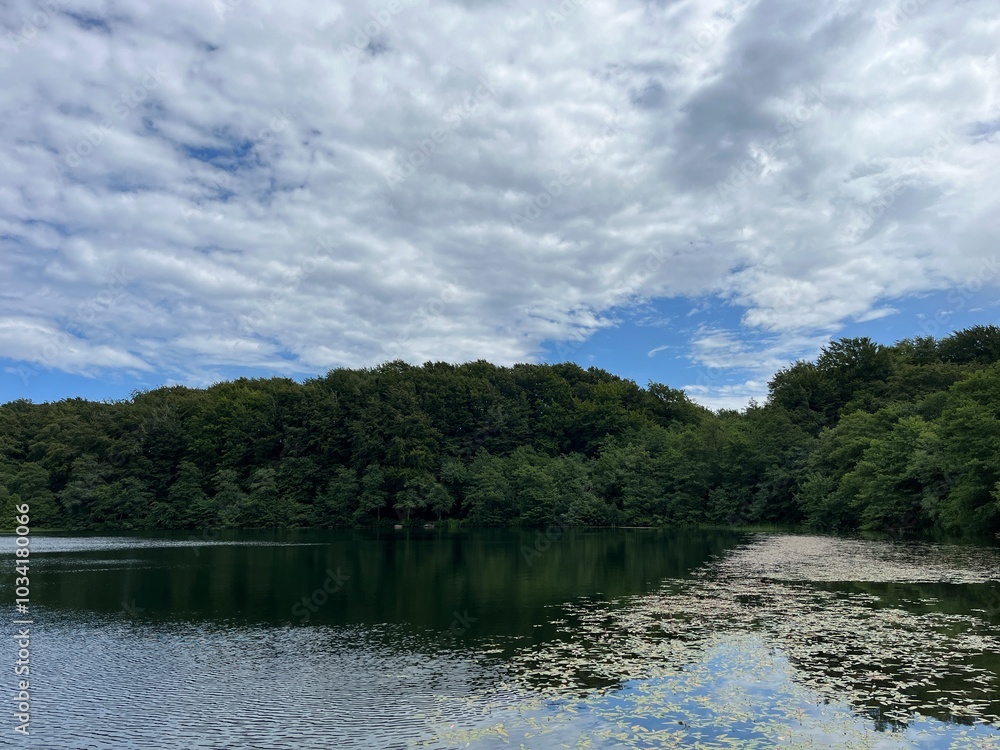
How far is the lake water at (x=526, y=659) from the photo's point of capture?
9.91 meters

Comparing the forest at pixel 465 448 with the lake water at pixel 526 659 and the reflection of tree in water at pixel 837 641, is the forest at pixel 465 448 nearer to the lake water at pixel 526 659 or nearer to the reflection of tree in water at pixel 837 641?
the reflection of tree in water at pixel 837 641

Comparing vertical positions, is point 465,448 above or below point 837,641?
above

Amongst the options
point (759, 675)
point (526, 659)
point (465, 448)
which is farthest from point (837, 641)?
point (465, 448)

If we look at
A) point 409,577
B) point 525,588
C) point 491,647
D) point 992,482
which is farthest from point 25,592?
point 992,482

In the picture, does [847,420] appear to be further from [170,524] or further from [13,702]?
[170,524]

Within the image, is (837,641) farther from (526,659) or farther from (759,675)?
(526,659)

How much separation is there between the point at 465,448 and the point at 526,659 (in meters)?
75.1

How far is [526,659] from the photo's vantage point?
13.9m

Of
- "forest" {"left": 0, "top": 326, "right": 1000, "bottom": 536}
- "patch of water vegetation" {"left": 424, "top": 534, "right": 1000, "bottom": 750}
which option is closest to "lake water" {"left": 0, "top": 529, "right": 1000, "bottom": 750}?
"patch of water vegetation" {"left": 424, "top": 534, "right": 1000, "bottom": 750}

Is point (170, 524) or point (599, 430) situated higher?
point (599, 430)

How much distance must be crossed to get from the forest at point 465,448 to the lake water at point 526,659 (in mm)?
38509

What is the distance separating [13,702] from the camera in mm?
11898

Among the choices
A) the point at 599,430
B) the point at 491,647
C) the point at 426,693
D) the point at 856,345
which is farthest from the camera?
the point at 599,430

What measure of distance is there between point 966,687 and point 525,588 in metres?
15.0
